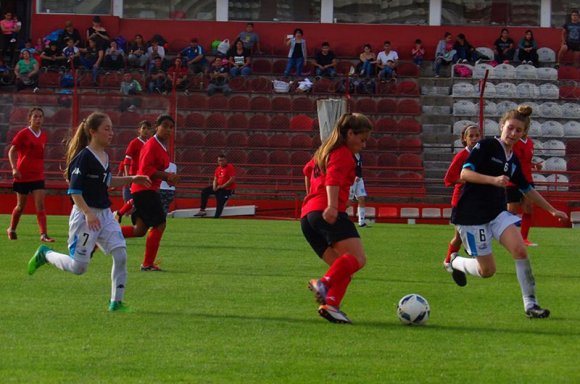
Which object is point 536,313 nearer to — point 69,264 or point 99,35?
point 69,264

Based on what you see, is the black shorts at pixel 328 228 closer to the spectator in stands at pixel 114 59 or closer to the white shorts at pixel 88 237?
the white shorts at pixel 88 237

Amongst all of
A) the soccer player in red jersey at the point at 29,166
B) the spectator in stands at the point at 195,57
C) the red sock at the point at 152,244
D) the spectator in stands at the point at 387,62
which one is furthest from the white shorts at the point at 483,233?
the spectator in stands at the point at 195,57

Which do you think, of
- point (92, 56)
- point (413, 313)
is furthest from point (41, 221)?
point (92, 56)

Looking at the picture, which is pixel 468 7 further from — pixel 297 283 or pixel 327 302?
pixel 327 302

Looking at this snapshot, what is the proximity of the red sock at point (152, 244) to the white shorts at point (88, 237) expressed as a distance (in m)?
3.33

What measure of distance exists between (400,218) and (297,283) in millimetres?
16445

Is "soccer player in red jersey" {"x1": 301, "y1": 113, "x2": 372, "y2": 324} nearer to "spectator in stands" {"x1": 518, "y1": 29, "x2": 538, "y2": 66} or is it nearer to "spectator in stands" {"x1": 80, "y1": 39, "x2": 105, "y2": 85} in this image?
"spectator in stands" {"x1": 80, "y1": 39, "x2": 105, "y2": 85}

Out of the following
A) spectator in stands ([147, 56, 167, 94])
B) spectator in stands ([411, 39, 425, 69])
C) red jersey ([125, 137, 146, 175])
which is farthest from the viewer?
spectator in stands ([411, 39, 425, 69])

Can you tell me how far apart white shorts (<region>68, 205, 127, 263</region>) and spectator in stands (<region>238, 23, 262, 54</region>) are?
25.5 meters

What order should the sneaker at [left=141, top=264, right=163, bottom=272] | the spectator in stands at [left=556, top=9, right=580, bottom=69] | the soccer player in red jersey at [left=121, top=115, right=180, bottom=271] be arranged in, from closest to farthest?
the soccer player in red jersey at [left=121, top=115, right=180, bottom=271] → the sneaker at [left=141, top=264, right=163, bottom=272] → the spectator in stands at [left=556, top=9, right=580, bottom=69]

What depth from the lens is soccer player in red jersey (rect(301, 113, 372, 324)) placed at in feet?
29.2

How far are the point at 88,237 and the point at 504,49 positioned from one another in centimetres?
2748

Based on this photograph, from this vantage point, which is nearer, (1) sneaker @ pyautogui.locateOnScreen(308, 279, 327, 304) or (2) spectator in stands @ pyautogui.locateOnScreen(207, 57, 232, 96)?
(1) sneaker @ pyautogui.locateOnScreen(308, 279, 327, 304)

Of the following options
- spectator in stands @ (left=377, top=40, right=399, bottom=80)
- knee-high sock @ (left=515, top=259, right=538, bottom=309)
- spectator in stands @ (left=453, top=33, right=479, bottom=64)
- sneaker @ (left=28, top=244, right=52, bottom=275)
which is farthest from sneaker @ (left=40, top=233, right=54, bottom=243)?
spectator in stands @ (left=453, top=33, right=479, bottom=64)
